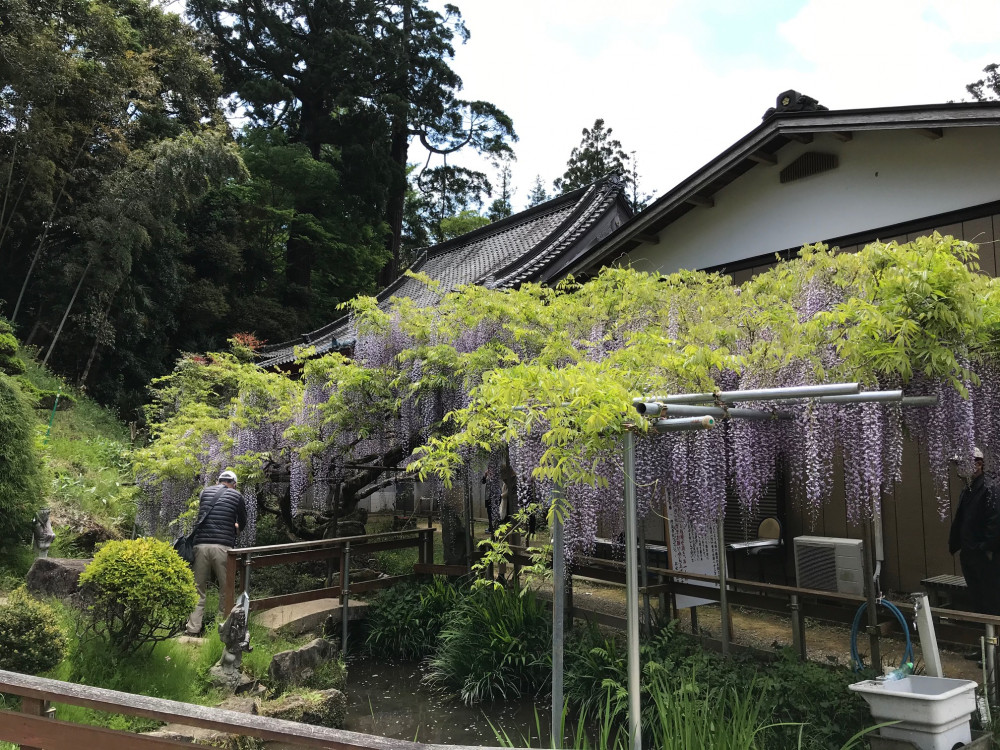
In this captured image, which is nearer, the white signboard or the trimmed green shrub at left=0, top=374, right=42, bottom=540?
the white signboard

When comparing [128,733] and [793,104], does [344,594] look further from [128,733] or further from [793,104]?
[793,104]

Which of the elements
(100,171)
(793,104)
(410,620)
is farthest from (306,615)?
(100,171)

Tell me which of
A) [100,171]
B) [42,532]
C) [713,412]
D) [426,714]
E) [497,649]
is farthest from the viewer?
[100,171]

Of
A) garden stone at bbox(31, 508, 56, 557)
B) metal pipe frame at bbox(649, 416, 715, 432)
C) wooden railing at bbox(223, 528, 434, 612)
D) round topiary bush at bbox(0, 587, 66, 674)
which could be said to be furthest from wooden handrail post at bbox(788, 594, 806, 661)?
garden stone at bbox(31, 508, 56, 557)

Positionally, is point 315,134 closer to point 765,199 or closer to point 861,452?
point 765,199

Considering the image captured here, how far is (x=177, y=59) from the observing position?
18484 millimetres

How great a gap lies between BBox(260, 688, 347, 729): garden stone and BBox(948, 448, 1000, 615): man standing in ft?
14.7

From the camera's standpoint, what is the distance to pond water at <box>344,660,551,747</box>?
4.88m

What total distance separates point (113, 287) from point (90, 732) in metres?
16.9

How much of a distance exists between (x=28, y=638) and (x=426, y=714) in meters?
2.63

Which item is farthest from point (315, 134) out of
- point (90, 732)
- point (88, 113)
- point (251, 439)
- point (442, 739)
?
point (90, 732)

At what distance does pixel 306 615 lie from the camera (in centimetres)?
648

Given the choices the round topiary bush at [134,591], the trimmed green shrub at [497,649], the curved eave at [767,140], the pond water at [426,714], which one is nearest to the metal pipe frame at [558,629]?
the pond water at [426,714]

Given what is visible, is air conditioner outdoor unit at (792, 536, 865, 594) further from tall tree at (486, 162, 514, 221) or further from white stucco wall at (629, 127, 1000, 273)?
tall tree at (486, 162, 514, 221)
